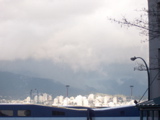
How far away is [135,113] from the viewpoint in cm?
5988

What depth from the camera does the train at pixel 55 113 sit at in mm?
61281

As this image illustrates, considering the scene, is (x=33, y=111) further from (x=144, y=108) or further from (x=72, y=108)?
(x=144, y=108)

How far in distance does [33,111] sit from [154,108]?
35325 mm

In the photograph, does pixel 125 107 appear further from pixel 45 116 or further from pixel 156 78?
pixel 156 78

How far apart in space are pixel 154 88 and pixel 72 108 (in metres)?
21.0

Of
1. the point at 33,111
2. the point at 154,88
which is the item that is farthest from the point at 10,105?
the point at 154,88

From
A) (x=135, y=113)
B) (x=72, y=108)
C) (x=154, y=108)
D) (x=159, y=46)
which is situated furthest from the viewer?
(x=72, y=108)

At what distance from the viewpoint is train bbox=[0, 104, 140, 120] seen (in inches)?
2413

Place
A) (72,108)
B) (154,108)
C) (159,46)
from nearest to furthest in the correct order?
(154,108)
(159,46)
(72,108)

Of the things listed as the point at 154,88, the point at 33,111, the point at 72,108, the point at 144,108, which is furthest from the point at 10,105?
the point at 144,108

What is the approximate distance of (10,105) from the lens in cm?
6269

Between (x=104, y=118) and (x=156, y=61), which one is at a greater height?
(x=156, y=61)

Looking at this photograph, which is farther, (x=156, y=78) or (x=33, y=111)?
(x=33, y=111)

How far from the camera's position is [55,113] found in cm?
Result: 6319
